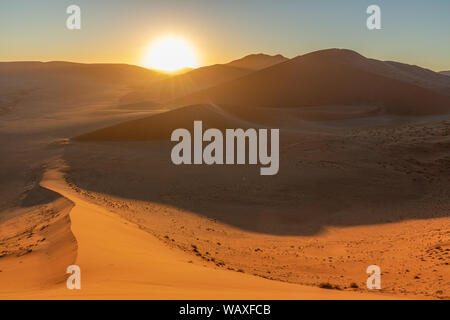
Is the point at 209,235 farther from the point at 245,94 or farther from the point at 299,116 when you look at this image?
Answer: the point at 245,94

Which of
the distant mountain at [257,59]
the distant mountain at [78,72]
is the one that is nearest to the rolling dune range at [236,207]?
the distant mountain at [78,72]

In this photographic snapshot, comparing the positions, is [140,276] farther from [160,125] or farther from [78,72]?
[78,72]

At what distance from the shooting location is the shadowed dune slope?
20.3 m

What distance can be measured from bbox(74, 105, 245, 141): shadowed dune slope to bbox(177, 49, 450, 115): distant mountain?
9941mm

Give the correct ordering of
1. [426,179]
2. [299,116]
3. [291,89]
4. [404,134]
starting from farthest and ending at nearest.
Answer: [291,89]
[299,116]
[404,134]
[426,179]

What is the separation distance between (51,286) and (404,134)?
19.6 metres

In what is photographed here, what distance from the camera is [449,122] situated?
71.2 ft

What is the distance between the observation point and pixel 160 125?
2142cm

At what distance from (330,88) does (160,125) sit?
74.4ft

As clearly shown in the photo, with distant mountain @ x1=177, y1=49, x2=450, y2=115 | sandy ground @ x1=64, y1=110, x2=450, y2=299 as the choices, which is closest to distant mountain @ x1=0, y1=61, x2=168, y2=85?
distant mountain @ x1=177, y1=49, x2=450, y2=115

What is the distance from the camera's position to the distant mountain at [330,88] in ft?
110

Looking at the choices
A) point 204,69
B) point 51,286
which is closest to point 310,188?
point 51,286

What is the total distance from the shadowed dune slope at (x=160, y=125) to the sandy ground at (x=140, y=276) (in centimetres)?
1297

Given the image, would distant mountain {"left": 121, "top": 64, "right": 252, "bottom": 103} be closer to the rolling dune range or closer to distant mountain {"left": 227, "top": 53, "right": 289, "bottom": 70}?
the rolling dune range
